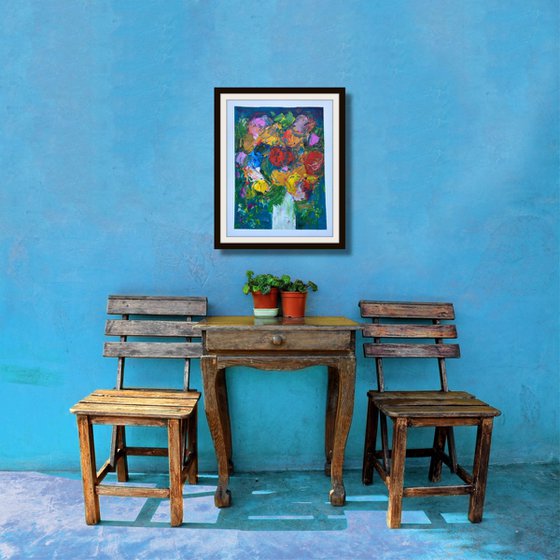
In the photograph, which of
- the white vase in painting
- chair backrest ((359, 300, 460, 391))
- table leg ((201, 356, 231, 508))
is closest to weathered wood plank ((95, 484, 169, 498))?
table leg ((201, 356, 231, 508))

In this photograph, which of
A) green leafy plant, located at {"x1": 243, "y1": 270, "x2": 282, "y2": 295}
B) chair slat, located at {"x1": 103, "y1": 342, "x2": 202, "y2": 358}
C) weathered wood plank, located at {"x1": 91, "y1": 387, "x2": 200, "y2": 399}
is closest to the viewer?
weathered wood plank, located at {"x1": 91, "y1": 387, "x2": 200, "y2": 399}

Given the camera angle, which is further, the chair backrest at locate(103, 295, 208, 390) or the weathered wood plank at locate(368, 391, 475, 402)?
the chair backrest at locate(103, 295, 208, 390)

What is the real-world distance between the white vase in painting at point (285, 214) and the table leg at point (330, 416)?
3.15ft

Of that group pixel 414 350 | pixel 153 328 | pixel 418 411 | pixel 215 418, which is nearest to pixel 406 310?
pixel 414 350

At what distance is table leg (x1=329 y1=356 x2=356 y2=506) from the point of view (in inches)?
109

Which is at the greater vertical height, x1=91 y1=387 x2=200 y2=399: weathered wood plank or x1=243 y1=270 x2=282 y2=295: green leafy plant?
x1=243 y1=270 x2=282 y2=295: green leafy plant

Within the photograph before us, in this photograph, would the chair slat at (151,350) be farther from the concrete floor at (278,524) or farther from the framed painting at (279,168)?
the concrete floor at (278,524)

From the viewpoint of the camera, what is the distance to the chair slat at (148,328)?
10.4 feet

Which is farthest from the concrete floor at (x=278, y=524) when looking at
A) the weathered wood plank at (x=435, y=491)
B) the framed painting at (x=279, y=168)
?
the framed painting at (x=279, y=168)

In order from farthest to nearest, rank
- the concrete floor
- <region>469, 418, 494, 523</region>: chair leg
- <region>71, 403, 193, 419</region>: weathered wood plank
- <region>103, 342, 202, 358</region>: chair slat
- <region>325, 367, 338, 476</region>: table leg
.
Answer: <region>325, 367, 338, 476</region>: table leg < <region>103, 342, 202, 358</region>: chair slat < <region>469, 418, 494, 523</region>: chair leg < <region>71, 403, 193, 419</region>: weathered wood plank < the concrete floor

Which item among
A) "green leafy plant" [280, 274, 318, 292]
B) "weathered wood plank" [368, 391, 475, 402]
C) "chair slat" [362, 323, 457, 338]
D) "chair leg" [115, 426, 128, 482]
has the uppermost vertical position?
"green leafy plant" [280, 274, 318, 292]

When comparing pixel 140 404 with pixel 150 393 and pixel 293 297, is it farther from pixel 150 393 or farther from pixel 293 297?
pixel 293 297

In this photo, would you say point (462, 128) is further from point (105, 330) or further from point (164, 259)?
point (105, 330)

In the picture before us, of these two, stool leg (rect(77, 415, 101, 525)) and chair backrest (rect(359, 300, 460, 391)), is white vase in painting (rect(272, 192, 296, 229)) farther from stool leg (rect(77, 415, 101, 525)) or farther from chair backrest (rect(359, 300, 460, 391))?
stool leg (rect(77, 415, 101, 525))
